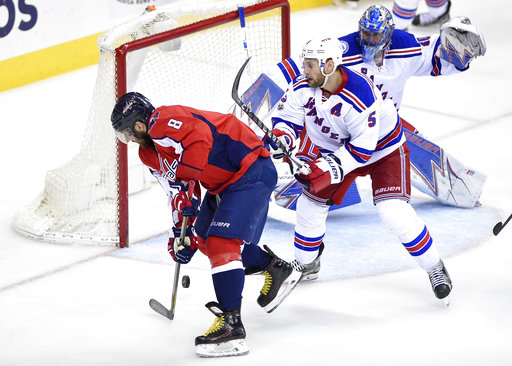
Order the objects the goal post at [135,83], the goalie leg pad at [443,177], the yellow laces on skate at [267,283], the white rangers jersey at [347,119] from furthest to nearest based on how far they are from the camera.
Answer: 1. the goalie leg pad at [443,177]
2. the goal post at [135,83]
3. the yellow laces on skate at [267,283]
4. the white rangers jersey at [347,119]

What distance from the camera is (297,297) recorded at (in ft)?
14.0

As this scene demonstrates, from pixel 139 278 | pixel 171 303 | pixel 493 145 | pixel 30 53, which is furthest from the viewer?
pixel 30 53

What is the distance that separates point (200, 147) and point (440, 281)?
1198mm

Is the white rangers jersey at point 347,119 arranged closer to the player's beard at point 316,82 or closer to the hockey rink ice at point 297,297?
Result: the player's beard at point 316,82

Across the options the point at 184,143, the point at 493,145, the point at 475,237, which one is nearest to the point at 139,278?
the point at 184,143

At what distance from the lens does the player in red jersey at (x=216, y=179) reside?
357 centimetres

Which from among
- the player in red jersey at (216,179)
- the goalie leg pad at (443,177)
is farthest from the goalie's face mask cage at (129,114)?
the goalie leg pad at (443,177)

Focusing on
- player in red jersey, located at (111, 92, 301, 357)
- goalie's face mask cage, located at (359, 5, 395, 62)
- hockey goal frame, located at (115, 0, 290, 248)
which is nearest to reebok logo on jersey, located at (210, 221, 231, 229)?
player in red jersey, located at (111, 92, 301, 357)

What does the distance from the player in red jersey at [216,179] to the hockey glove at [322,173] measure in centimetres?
14

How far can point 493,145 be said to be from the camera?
6160 millimetres

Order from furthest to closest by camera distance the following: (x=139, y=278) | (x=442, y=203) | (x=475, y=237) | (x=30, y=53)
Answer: (x=30, y=53) → (x=442, y=203) → (x=475, y=237) → (x=139, y=278)

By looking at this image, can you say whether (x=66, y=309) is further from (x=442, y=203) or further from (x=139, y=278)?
(x=442, y=203)

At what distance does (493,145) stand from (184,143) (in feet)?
10.2

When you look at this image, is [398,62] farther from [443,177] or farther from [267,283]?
[267,283]
